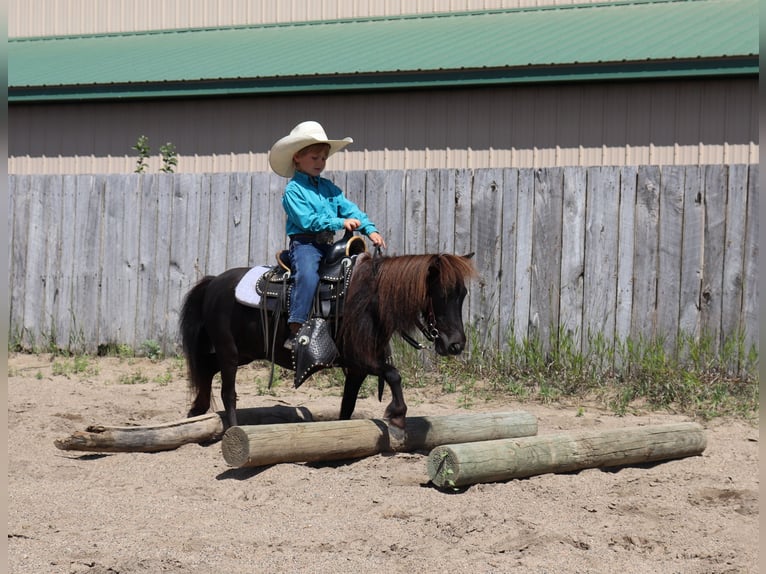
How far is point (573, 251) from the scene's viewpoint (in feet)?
32.3

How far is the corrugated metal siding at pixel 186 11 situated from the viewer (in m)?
16.2

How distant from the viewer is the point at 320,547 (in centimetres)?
510

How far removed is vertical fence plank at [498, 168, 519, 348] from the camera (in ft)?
33.1

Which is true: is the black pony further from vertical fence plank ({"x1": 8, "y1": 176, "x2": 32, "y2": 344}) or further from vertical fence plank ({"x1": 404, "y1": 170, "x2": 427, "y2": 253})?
vertical fence plank ({"x1": 8, "y1": 176, "x2": 32, "y2": 344})

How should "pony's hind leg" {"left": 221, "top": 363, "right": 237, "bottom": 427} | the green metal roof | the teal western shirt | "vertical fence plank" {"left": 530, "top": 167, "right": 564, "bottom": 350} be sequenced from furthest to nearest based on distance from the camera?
the green metal roof
"vertical fence plank" {"left": 530, "top": 167, "right": 564, "bottom": 350}
"pony's hind leg" {"left": 221, "top": 363, "right": 237, "bottom": 427}
the teal western shirt

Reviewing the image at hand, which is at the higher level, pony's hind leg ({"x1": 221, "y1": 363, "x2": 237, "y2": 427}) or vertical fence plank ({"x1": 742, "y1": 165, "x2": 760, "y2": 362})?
vertical fence plank ({"x1": 742, "y1": 165, "x2": 760, "y2": 362})

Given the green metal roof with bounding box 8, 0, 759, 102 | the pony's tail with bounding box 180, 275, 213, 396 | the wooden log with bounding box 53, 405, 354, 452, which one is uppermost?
the green metal roof with bounding box 8, 0, 759, 102

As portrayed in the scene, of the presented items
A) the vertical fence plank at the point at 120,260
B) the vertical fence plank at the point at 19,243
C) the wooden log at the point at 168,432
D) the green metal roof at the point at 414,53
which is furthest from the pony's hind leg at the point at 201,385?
the green metal roof at the point at 414,53

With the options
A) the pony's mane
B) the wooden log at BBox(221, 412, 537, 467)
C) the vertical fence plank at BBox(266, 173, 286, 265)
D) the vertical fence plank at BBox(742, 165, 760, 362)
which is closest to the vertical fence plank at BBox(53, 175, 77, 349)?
the vertical fence plank at BBox(266, 173, 286, 265)

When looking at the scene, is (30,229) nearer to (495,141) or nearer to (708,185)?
(495,141)

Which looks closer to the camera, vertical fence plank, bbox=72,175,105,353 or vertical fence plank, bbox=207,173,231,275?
vertical fence plank, bbox=207,173,231,275

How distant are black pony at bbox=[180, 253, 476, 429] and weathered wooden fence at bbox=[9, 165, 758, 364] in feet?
10.0

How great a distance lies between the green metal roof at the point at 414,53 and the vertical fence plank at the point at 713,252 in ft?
8.93

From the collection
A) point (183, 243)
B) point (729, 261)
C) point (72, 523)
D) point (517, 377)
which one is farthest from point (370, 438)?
point (183, 243)
